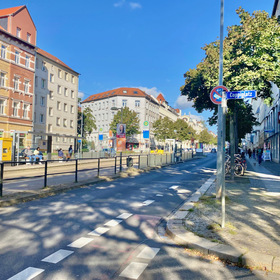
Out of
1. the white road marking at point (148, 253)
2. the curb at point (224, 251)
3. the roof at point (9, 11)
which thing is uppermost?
the roof at point (9, 11)

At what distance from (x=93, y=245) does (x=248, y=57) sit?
9.85 meters

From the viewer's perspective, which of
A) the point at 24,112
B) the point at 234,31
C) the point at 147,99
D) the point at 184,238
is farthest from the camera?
the point at 147,99

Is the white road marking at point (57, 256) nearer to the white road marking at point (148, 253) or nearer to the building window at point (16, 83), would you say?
the white road marking at point (148, 253)

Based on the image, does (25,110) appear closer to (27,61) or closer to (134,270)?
(27,61)

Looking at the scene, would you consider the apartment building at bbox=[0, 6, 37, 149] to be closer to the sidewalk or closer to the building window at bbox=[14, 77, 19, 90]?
the building window at bbox=[14, 77, 19, 90]

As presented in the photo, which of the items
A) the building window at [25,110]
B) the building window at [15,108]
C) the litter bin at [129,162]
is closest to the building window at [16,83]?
the building window at [15,108]

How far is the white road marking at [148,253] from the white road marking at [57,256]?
3.43ft

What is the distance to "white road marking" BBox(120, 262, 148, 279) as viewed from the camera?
3600 millimetres

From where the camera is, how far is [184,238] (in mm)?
4918

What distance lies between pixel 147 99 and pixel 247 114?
58.8m

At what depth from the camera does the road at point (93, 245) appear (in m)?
3.68

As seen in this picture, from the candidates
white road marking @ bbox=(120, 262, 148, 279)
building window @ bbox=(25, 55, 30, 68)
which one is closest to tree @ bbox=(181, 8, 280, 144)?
white road marking @ bbox=(120, 262, 148, 279)

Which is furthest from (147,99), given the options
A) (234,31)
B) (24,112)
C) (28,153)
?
(234,31)

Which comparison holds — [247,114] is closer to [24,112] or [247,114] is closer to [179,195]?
[179,195]
